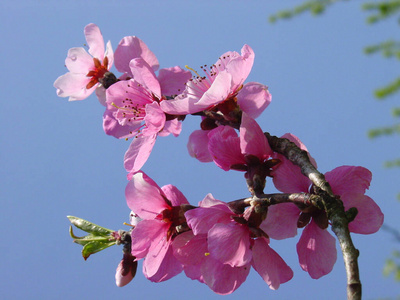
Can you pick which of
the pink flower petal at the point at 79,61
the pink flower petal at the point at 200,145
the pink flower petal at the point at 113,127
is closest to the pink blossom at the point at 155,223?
the pink flower petal at the point at 200,145

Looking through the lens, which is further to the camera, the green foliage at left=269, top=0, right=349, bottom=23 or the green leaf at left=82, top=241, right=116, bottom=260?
the green foliage at left=269, top=0, right=349, bottom=23

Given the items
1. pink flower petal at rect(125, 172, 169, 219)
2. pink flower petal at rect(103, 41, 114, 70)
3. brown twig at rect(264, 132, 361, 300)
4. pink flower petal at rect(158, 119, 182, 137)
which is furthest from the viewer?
pink flower petal at rect(103, 41, 114, 70)

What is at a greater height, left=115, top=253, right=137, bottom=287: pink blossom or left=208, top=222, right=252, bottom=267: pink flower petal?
left=208, top=222, right=252, bottom=267: pink flower petal

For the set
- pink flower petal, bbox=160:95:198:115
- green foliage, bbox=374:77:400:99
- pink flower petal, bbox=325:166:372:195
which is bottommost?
pink flower petal, bbox=325:166:372:195

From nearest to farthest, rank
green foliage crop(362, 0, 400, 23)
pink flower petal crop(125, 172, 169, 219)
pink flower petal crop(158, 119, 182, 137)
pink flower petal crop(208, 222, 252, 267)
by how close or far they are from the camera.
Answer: pink flower petal crop(208, 222, 252, 267), pink flower petal crop(125, 172, 169, 219), pink flower petal crop(158, 119, 182, 137), green foliage crop(362, 0, 400, 23)

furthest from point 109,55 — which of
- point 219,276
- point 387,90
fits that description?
point 387,90

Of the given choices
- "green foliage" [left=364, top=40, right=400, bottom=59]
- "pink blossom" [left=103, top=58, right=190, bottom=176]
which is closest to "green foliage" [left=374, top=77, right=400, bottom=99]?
"green foliage" [left=364, top=40, right=400, bottom=59]

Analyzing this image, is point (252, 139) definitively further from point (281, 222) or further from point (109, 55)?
point (109, 55)

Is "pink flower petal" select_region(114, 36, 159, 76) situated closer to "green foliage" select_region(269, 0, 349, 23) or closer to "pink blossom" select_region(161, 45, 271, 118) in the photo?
"pink blossom" select_region(161, 45, 271, 118)
